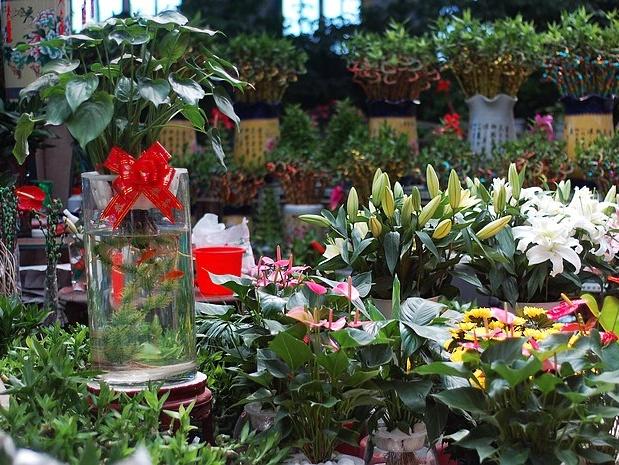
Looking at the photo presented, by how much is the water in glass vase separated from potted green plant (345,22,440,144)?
3.31 metres

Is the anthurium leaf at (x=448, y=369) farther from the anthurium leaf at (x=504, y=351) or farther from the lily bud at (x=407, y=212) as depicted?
the lily bud at (x=407, y=212)

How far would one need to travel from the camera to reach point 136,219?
1810 mm

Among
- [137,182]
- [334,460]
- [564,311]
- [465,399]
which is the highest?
[137,182]

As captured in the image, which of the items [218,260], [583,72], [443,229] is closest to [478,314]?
[443,229]

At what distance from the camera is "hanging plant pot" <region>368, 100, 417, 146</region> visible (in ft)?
16.8

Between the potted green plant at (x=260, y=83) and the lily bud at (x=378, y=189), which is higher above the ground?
the potted green plant at (x=260, y=83)

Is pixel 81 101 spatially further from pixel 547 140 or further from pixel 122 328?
pixel 547 140

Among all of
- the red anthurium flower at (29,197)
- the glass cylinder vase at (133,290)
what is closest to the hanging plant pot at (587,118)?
the red anthurium flower at (29,197)

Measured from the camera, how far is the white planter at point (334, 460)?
1.71m

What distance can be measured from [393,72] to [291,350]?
349 cm

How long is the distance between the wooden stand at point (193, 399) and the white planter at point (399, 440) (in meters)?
0.34

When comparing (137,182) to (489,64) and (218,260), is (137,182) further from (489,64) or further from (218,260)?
(489,64)

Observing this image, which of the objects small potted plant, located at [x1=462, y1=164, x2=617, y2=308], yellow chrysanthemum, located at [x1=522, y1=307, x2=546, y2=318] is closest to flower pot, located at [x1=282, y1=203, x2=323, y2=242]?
small potted plant, located at [x1=462, y1=164, x2=617, y2=308]

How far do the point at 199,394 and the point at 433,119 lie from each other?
19.0 ft
